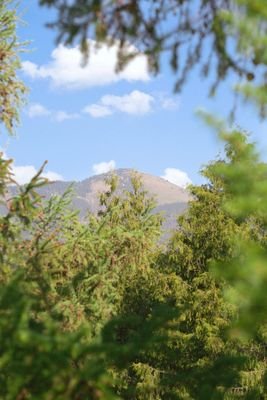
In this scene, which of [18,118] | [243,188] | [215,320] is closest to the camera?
[243,188]

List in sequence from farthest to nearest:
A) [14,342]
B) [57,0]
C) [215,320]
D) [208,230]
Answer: [208,230], [215,320], [57,0], [14,342]

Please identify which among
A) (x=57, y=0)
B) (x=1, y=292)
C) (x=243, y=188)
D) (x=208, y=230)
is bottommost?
(x=1, y=292)

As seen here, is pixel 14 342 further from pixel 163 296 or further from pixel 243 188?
pixel 163 296

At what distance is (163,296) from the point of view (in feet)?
71.7

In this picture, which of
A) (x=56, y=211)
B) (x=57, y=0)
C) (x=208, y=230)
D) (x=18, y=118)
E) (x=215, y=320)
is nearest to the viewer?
(x=57, y=0)

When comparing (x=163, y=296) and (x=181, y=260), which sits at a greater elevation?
(x=181, y=260)

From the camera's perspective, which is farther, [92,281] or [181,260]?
[181,260]

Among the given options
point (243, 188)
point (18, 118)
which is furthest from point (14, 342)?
point (18, 118)

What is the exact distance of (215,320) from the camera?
20.2 metres

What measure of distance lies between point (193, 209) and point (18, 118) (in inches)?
501

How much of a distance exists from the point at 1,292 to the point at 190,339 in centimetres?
1687

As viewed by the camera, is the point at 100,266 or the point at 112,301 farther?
the point at 112,301

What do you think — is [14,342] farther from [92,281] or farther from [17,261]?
[92,281]

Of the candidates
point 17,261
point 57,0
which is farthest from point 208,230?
point 57,0
